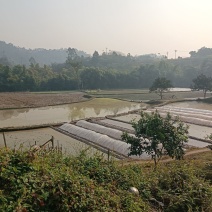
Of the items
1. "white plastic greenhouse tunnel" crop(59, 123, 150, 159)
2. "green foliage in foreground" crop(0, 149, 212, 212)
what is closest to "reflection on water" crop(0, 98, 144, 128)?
"white plastic greenhouse tunnel" crop(59, 123, 150, 159)

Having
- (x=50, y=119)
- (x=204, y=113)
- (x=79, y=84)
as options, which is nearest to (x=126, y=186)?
(x=50, y=119)

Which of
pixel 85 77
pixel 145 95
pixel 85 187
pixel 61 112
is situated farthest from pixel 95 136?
pixel 85 77

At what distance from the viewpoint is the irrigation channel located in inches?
838

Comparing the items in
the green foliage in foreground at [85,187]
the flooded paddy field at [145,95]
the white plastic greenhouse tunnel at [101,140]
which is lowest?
the flooded paddy field at [145,95]

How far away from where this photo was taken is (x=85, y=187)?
659 centimetres

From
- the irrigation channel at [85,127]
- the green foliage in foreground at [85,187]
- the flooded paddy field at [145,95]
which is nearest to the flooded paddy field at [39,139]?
the irrigation channel at [85,127]

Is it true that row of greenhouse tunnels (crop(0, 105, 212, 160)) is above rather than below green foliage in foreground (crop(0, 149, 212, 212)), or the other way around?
below

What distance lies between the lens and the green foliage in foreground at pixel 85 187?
591cm

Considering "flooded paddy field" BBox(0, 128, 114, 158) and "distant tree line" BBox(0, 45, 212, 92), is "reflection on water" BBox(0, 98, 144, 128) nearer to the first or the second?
"flooded paddy field" BBox(0, 128, 114, 158)

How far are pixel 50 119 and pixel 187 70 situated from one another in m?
73.8

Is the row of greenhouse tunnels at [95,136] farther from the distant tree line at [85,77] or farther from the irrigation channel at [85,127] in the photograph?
the distant tree line at [85,77]

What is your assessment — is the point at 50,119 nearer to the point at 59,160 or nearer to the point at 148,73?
the point at 59,160

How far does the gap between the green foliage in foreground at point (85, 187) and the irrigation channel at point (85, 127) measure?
5351mm

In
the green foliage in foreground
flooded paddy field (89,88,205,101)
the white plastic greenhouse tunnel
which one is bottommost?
flooded paddy field (89,88,205,101)
